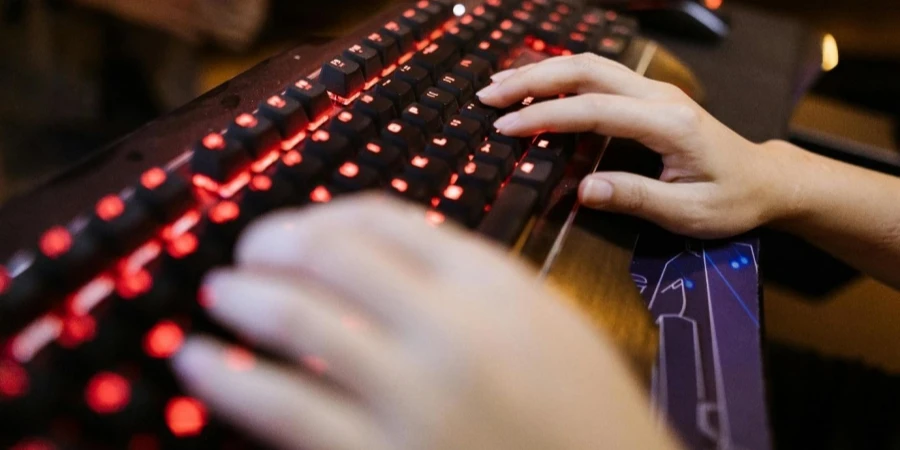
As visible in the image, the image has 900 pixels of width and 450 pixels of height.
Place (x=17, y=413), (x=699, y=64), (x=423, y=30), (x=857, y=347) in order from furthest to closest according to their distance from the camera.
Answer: (x=857, y=347) → (x=699, y=64) → (x=423, y=30) → (x=17, y=413)

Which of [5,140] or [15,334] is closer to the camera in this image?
[15,334]

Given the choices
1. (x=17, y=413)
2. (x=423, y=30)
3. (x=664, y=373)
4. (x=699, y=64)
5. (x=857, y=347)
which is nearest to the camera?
(x=17, y=413)

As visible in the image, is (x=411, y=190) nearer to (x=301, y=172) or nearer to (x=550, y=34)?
(x=301, y=172)

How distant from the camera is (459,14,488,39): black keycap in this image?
22.2 inches

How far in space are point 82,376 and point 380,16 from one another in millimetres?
408

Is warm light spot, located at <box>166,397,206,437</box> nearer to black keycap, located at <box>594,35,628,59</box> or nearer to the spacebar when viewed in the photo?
the spacebar

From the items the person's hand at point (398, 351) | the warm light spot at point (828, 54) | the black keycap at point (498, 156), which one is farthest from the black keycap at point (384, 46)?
the warm light spot at point (828, 54)

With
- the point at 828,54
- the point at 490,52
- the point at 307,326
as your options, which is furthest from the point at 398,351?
the point at 828,54

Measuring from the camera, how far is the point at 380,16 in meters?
0.59

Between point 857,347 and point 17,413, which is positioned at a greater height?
point 17,413

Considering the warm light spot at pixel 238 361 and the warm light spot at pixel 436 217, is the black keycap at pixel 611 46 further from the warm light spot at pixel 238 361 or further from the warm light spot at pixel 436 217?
the warm light spot at pixel 238 361

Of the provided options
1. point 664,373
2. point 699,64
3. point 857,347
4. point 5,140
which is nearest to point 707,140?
point 664,373

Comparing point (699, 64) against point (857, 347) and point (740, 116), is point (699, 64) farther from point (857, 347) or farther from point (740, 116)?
point (857, 347)

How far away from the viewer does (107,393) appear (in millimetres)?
258
